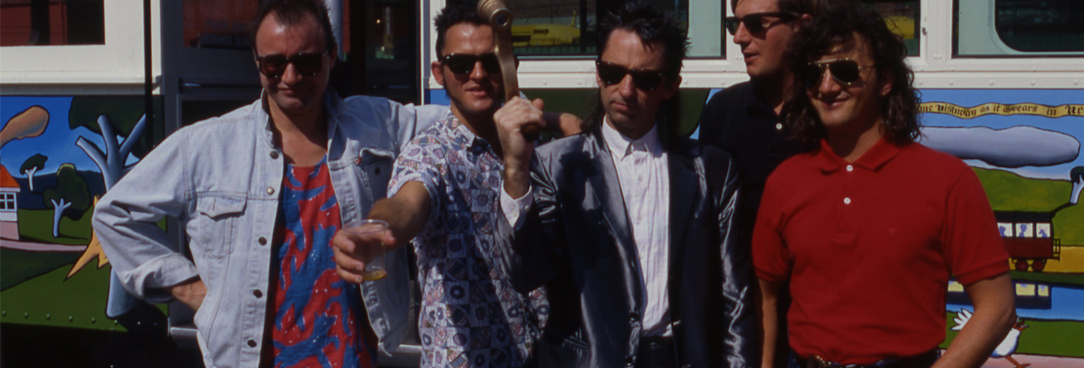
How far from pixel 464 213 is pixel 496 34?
1.29 ft

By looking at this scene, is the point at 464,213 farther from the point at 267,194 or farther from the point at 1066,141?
the point at 1066,141

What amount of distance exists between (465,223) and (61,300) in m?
2.71

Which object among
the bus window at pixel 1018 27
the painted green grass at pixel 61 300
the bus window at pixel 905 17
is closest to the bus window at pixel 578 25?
the bus window at pixel 905 17

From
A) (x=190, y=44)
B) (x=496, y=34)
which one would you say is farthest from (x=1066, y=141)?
(x=190, y=44)

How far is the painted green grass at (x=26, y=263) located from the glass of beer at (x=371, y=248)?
264 cm

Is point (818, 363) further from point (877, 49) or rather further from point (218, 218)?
point (218, 218)

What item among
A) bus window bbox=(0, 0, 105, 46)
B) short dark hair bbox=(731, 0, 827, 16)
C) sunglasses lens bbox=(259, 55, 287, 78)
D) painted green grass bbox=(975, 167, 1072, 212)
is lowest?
painted green grass bbox=(975, 167, 1072, 212)

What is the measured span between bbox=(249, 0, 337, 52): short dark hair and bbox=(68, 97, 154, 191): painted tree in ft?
5.91

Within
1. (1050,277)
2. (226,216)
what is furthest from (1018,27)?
(226,216)

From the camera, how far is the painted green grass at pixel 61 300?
12.9 feet

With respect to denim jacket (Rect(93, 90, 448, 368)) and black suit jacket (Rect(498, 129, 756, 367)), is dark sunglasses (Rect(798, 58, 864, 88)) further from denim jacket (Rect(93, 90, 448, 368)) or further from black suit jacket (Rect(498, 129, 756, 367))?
denim jacket (Rect(93, 90, 448, 368))

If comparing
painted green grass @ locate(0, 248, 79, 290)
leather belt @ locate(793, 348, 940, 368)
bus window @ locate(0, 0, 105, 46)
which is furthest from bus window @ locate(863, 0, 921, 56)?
painted green grass @ locate(0, 248, 79, 290)

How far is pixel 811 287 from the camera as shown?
6.40 ft

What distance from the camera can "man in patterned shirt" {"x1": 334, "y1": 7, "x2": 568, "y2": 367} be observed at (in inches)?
80.0
